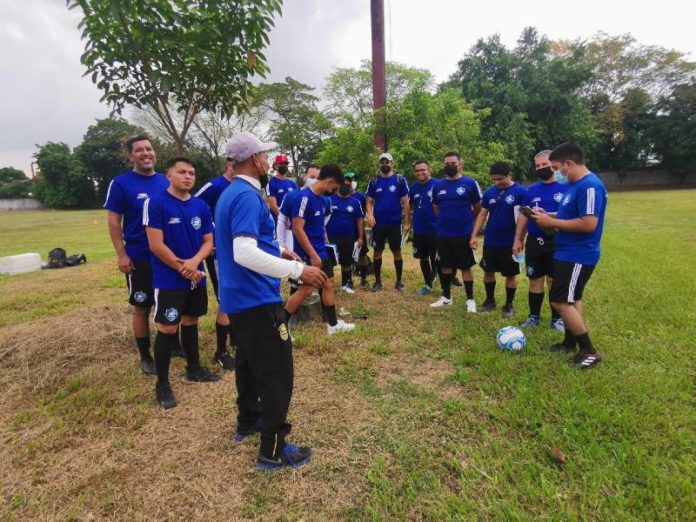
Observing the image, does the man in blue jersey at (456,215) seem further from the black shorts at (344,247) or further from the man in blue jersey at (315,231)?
the man in blue jersey at (315,231)

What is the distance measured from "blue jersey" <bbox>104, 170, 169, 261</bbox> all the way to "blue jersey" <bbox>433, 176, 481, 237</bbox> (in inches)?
145

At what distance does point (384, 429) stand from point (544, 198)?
343cm

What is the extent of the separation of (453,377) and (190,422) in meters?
2.31

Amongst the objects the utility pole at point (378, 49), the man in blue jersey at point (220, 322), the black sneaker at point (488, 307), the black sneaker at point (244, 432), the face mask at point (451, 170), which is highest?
the utility pole at point (378, 49)

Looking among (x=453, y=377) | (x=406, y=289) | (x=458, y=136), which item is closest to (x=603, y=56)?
(x=458, y=136)

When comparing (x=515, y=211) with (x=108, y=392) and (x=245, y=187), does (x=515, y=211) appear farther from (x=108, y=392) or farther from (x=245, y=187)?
(x=108, y=392)

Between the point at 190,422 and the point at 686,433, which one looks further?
the point at 190,422

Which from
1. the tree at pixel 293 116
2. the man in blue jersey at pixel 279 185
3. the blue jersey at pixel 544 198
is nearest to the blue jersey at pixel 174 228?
the man in blue jersey at pixel 279 185

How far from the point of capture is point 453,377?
12.3ft

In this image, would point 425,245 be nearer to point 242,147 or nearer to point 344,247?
point 344,247

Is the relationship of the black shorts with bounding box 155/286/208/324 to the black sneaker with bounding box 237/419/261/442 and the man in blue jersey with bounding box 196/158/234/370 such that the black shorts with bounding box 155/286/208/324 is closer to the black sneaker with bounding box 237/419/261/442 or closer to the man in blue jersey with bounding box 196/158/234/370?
the man in blue jersey with bounding box 196/158/234/370

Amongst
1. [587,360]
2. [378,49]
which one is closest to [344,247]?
[587,360]

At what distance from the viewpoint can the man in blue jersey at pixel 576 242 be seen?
366 centimetres

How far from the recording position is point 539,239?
484cm
